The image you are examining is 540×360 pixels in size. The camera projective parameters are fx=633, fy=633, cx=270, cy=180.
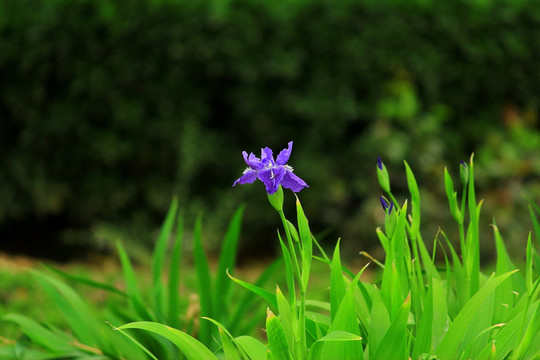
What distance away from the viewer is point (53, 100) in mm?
4965

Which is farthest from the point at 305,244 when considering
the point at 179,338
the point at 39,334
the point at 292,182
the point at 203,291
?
the point at 39,334

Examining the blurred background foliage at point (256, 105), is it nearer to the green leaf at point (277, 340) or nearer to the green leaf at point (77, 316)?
the green leaf at point (77, 316)

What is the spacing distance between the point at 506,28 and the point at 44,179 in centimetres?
387

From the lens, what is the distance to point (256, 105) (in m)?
4.85

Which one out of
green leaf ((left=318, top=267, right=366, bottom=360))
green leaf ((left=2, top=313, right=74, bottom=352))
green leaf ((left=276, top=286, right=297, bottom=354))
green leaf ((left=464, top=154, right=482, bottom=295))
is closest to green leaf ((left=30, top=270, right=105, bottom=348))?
green leaf ((left=2, top=313, right=74, bottom=352))

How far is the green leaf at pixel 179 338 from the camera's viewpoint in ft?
5.16

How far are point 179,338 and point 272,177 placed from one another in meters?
0.49

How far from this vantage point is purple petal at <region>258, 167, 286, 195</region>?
1438 mm

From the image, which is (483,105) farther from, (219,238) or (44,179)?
(44,179)

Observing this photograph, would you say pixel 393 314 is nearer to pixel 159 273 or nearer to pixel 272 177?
pixel 272 177

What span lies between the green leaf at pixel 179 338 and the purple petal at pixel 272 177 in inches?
17.8

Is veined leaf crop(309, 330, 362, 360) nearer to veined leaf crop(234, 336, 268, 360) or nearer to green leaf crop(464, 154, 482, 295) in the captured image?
veined leaf crop(234, 336, 268, 360)

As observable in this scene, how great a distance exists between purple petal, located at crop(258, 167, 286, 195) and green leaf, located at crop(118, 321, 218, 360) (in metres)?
0.45

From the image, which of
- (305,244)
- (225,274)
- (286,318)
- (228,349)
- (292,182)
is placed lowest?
(225,274)
